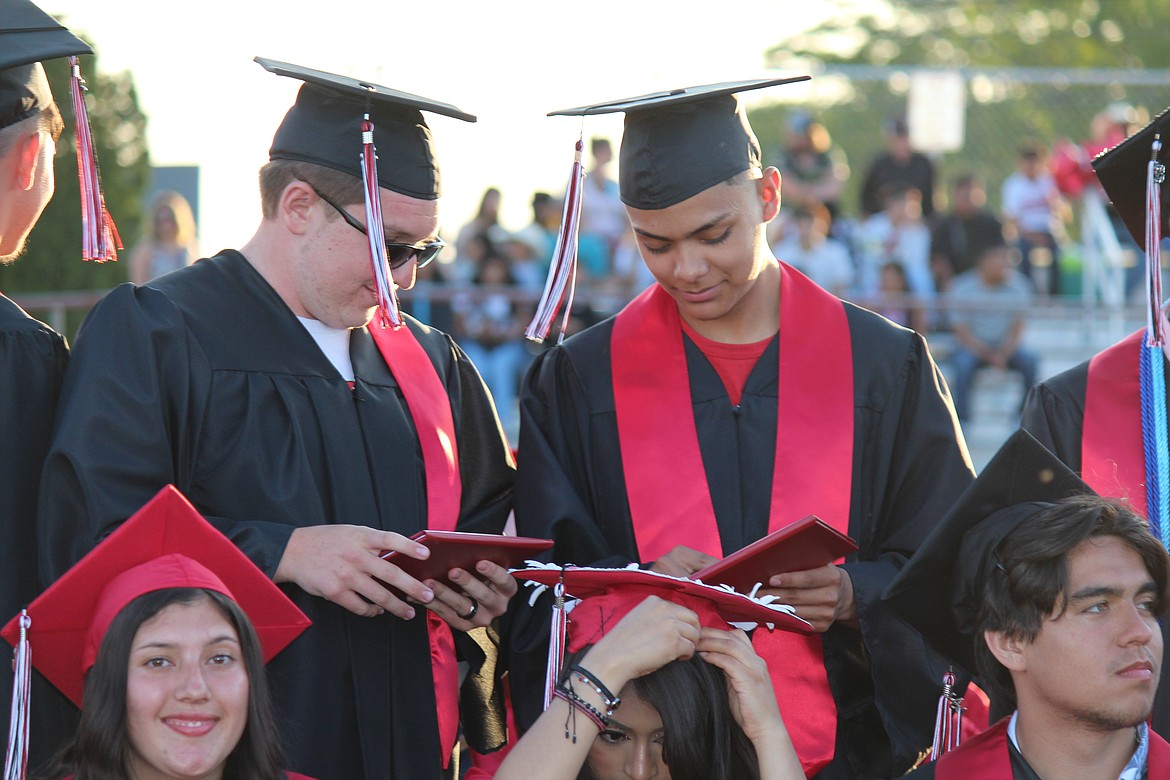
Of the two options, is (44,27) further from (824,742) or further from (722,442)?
(824,742)

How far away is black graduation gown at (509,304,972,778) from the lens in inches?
147

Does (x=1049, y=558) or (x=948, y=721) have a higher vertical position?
(x=1049, y=558)

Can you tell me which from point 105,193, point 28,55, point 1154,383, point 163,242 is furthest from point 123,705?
point 105,193

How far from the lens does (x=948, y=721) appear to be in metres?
3.64

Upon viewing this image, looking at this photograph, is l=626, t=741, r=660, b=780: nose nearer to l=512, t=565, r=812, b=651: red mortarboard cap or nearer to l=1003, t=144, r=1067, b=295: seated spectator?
l=512, t=565, r=812, b=651: red mortarboard cap

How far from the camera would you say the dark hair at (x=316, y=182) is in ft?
12.1

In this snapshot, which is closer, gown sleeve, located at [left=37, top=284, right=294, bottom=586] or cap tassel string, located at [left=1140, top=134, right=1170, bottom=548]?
gown sleeve, located at [left=37, top=284, right=294, bottom=586]

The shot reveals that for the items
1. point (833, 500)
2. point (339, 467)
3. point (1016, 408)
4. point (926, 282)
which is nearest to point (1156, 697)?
point (833, 500)

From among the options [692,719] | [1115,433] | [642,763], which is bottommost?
[642,763]

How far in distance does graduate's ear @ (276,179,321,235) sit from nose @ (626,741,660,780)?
4.71ft

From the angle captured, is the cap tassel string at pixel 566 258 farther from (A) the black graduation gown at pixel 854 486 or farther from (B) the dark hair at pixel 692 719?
(B) the dark hair at pixel 692 719

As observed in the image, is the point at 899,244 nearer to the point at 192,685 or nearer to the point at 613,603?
the point at 613,603

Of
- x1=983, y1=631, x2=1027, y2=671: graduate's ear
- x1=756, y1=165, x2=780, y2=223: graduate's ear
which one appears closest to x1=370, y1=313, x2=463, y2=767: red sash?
x1=756, y1=165, x2=780, y2=223: graduate's ear

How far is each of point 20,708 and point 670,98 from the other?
2.06 meters
